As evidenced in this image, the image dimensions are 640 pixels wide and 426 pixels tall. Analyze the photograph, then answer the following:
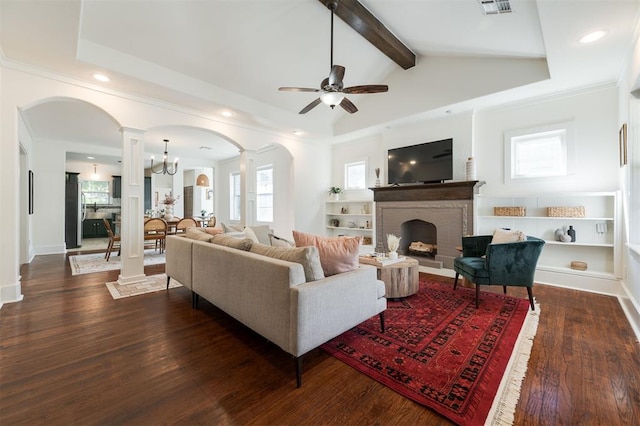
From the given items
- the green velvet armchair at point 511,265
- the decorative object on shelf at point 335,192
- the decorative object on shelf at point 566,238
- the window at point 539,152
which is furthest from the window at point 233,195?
the decorative object on shelf at point 566,238

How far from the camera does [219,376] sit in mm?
1882

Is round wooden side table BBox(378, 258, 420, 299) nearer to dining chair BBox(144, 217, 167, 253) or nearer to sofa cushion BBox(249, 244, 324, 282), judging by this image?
sofa cushion BBox(249, 244, 324, 282)

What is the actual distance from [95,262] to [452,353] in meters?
6.53

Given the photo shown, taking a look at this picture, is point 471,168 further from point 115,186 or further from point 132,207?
point 115,186

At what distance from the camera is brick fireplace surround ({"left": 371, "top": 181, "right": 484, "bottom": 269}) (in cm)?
468

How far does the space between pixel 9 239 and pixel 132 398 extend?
3064 mm

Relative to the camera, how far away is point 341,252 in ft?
7.43

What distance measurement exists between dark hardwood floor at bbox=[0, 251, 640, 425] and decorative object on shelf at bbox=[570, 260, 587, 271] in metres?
1.05

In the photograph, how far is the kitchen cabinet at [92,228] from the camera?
32.4 feet

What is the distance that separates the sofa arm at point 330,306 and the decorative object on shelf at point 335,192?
14.8ft

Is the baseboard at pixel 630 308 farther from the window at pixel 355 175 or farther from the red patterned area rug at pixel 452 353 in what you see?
the window at pixel 355 175

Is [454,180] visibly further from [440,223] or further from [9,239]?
[9,239]

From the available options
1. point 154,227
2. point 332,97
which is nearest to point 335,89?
point 332,97

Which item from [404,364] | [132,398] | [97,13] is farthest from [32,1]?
[404,364]
